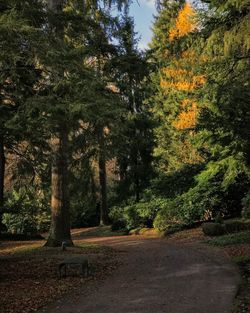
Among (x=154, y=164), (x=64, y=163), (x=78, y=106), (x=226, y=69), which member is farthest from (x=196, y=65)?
(x=154, y=164)

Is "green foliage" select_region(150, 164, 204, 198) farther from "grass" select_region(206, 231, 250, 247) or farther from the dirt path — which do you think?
the dirt path

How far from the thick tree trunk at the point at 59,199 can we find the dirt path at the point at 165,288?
14.2 ft

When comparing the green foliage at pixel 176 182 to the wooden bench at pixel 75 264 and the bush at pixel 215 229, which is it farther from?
the wooden bench at pixel 75 264

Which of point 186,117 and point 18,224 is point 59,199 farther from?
point 186,117

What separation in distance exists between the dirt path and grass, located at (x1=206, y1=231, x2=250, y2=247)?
1917 millimetres

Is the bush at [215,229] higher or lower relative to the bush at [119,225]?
lower

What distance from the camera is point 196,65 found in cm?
1777

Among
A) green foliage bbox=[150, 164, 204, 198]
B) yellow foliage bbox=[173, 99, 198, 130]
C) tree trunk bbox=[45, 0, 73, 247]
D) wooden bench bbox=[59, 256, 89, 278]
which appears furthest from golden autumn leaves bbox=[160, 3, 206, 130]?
wooden bench bbox=[59, 256, 89, 278]

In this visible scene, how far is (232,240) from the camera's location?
16469 millimetres

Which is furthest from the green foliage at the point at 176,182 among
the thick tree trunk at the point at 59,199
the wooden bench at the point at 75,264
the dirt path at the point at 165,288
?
the wooden bench at the point at 75,264

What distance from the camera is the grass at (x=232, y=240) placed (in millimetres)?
16214

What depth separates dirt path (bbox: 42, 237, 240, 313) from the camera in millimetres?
8062

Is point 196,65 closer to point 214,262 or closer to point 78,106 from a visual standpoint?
point 214,262

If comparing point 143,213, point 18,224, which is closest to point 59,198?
point 143,213
